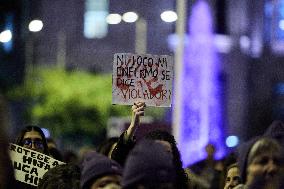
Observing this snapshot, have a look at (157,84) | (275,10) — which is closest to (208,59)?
(275,10)

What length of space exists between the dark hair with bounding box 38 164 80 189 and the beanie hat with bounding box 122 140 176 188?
170 centimetres

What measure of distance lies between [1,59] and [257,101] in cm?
1106

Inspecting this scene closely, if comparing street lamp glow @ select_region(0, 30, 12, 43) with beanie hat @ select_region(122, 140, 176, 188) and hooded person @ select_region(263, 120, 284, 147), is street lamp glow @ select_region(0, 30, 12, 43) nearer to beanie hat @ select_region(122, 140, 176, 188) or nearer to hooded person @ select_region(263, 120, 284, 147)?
hooded person @ select_region(263, 120, 284, 147)

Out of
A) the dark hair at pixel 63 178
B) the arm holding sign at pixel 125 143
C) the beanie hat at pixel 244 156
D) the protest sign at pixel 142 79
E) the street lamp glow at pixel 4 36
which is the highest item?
the street lamp glow at pixel 4 36

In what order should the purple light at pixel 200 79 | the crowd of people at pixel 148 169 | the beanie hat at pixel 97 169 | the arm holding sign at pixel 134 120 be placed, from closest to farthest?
the crowd of people at pixel 148 169 < the beanie hat at pixel 97 169 < the arm holding sign at pixel 134 120 < the purple light at pixel 200 79

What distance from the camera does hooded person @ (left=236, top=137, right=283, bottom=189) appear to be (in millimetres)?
5977

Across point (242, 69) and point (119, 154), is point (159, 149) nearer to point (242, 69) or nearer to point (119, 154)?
point (119, 154)

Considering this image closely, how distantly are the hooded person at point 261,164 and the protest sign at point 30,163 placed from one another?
3452 millimetres

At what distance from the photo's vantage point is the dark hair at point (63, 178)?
7.37m

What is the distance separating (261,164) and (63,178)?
1.77 metres

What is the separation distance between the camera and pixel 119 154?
8734 millimetres

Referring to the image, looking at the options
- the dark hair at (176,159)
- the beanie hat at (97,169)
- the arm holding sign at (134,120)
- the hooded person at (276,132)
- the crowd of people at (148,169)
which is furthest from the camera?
the arm holding sign at (134,120)

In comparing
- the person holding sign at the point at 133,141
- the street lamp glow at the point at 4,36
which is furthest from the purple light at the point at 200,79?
the person holding sign at the point at 133,141

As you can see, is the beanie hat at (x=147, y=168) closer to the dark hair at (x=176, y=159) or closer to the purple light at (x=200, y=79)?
the dark hair at (x=176, y=159)
